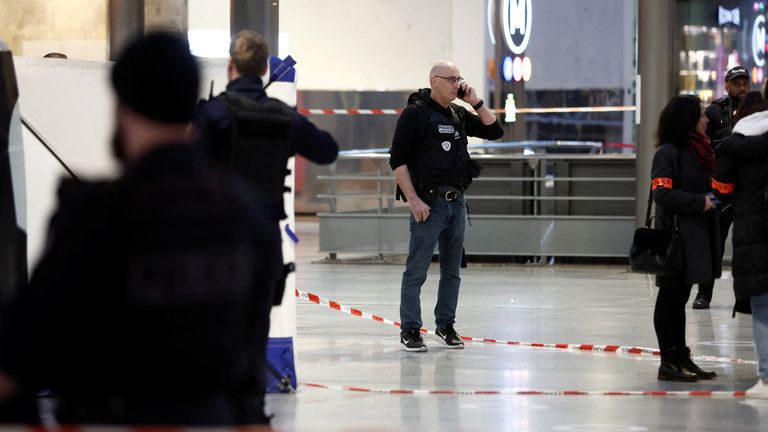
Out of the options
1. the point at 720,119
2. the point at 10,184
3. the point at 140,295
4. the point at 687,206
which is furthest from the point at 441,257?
the point at 140,295

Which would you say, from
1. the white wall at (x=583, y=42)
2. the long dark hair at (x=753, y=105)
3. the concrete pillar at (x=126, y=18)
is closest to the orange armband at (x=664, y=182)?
the long dark hair at (x=753, y=105)

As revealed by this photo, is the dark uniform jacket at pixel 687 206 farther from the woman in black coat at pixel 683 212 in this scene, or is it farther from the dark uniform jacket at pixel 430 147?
the dark uniform jacket at pixel 430 147

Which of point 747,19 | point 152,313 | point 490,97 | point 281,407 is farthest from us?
point 490,97

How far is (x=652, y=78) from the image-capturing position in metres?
15.0

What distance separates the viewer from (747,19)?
2330 cm

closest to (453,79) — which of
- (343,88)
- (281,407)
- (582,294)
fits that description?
(281,407)

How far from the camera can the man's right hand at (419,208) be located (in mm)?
8703

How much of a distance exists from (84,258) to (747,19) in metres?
22.0

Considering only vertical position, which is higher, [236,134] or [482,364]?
[236,134]

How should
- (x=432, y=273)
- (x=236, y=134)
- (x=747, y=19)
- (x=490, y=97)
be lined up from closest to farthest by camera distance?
(x=236, y=134)
(x=432, y=273)
(x=747, y=19)
(x=490, y=97)

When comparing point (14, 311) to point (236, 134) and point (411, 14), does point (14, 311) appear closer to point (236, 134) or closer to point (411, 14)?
point (236, 134)

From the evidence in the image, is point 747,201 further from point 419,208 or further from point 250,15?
point 250,15

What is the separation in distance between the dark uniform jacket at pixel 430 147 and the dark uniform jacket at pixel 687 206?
5.06ft

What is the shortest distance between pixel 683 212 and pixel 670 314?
1.84 ft
